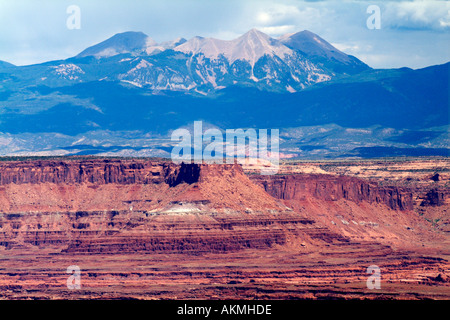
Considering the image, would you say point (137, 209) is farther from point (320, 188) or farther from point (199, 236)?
point (320, 188)

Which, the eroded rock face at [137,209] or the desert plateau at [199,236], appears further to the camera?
the eroded rock face at [137,209]

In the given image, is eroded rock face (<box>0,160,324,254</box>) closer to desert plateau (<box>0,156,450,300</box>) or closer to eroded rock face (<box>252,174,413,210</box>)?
desert plateau (<box>0,156,450,300</box>)

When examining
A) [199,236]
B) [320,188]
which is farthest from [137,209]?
[320,188]

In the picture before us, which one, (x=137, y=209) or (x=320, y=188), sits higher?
(x=320, y=188)

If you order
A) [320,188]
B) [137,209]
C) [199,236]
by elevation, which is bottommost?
[199,236]

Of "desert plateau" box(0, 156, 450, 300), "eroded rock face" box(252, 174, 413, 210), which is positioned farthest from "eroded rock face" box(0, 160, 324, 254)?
"eroded rock face" box(252, 174, 413, 210)

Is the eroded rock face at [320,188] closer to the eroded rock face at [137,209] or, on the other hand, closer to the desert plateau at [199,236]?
the desert plateau at [199,236]

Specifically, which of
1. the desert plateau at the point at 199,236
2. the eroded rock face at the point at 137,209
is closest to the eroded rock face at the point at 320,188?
the desert plateau at the point at 199,236

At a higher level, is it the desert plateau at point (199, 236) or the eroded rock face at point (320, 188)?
the eroded rock face at point (320, 188)
